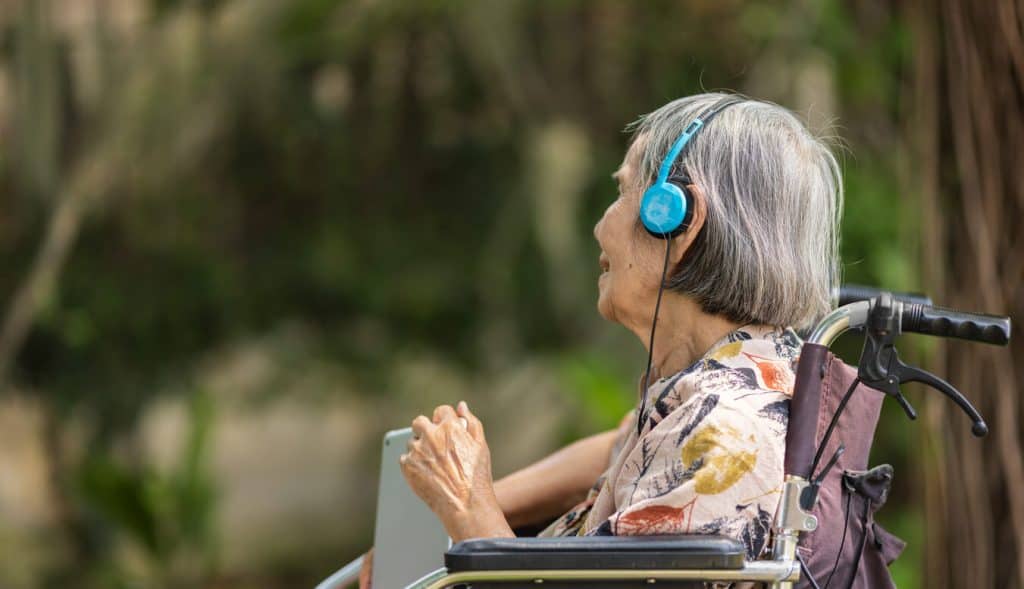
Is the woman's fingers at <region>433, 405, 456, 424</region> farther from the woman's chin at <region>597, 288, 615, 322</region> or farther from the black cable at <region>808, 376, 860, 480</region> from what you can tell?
the black cable at <region>808, 376, 860, 480</region>

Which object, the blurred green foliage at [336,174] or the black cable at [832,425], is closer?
the black cable at [832,425]

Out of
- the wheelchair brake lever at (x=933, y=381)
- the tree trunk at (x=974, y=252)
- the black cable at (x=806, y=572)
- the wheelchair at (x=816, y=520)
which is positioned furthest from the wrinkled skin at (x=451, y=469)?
the tree trunk at (x=974, y=252)

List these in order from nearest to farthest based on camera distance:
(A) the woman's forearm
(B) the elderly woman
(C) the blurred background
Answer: (B) the elderly woman → (A) the woman's forearm → (C) the blurred background

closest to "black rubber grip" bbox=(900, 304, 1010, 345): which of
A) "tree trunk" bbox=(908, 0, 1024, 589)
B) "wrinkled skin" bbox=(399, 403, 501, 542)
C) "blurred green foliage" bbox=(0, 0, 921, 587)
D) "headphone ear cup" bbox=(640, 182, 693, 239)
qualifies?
"headphone ear cup" bbox=(640, 182, 693, 239)

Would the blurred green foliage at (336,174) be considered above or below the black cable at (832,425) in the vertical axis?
above

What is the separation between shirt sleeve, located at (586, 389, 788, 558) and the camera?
145cm

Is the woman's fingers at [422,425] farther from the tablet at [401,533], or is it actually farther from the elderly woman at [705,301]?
the tablet at [401,533]

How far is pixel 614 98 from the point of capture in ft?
19.8

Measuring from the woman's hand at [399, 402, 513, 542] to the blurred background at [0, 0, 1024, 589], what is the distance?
116 inches

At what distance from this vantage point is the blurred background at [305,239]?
5.23m

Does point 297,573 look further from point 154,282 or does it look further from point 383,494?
point 383,494

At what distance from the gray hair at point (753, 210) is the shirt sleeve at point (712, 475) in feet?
0.52

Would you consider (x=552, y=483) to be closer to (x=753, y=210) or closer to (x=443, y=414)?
(x=443, y=414)

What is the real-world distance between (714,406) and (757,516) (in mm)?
133
